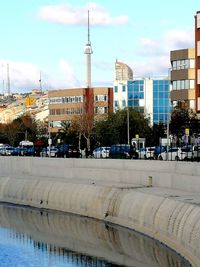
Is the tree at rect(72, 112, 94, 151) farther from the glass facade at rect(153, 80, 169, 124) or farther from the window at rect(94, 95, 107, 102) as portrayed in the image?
the window at rect(94, 95, 107, 102)

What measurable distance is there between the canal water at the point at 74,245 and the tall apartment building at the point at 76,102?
347 ft

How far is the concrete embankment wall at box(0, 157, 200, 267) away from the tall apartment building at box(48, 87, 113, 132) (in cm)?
9334

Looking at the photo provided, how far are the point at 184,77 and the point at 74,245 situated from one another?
244 ft

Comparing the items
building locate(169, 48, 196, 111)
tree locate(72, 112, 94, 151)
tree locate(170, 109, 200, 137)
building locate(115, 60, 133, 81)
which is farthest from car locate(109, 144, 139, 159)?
building locate(115, 60, 133, 81)

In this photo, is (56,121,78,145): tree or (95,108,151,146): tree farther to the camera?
(56,121,78,145): tree

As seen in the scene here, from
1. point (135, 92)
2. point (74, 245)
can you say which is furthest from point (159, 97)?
point (74, 245)

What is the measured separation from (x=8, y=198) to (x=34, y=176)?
2710 mm

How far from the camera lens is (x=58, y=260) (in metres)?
30.1

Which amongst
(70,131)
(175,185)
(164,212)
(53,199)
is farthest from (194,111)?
(164,212)

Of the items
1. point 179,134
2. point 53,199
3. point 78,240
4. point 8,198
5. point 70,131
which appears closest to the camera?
point 78,240

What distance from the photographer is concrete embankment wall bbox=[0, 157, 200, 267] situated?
29.2 meters

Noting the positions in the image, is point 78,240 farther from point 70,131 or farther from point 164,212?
point 70,131

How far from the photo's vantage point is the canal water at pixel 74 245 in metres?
29.1

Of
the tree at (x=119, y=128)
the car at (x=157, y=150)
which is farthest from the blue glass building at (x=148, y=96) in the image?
the car at (x=157, y=150)
